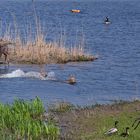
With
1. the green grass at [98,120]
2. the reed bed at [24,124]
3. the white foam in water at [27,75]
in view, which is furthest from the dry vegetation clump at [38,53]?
the reed bed at [24,124]

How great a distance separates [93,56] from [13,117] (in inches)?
739

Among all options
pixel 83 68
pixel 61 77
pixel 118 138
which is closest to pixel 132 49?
pixel 83 68

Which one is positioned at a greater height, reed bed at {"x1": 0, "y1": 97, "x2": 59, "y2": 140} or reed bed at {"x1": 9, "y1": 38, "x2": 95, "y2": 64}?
reed bed at {"x1": 9, "y1": 38, "x2": 95, "y2": 64}

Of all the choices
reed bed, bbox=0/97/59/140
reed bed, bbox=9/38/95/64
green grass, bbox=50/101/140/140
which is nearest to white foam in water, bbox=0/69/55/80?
reed bed, bbox=9/38/95/64

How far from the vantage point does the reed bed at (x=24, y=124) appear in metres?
11.6

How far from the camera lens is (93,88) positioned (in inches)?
868

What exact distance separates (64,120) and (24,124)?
2618 millimetres

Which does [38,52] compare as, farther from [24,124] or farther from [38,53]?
[24,124]

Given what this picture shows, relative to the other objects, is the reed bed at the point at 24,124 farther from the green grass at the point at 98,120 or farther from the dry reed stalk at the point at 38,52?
→ the dry reed stalk at the point at 38,52

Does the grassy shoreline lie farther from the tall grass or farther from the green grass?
the tall grass

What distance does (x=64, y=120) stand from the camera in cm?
1438

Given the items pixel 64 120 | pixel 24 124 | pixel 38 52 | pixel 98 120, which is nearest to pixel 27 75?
pixel 38 52

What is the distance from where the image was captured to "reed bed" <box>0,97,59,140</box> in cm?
1165

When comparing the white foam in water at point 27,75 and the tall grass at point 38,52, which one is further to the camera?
the tall grass at point 38,52
